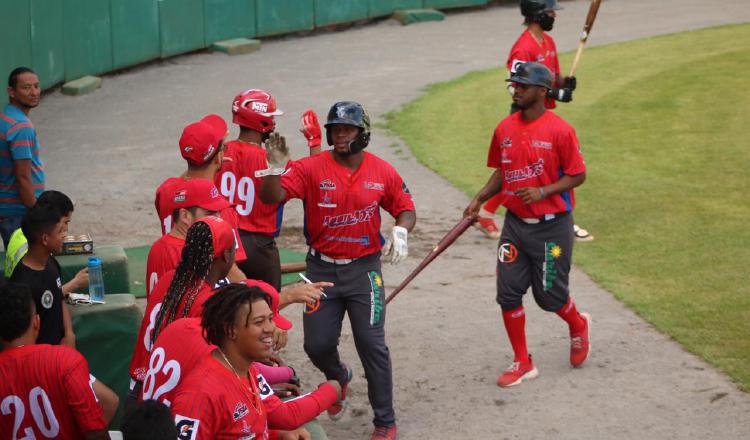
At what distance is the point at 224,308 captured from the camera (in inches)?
190

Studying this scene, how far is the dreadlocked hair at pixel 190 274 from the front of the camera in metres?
5.45

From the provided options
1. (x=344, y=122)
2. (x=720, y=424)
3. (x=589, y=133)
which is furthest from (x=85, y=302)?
(x=589, y=133)

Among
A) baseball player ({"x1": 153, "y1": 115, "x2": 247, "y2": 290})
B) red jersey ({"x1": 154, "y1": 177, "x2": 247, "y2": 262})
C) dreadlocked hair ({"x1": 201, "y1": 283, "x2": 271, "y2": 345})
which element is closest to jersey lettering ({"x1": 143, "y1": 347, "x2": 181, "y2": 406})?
dreadlocked hair ({"x1": 201, "y1": 283, "x2": 271, "y2": 345})

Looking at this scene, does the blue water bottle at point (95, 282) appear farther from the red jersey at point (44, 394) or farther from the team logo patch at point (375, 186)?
the red jersey at point (44, 394)

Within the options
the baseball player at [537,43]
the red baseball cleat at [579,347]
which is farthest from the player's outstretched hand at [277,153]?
the baseball player at [537,43]

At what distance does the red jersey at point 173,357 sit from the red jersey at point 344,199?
2.33 m

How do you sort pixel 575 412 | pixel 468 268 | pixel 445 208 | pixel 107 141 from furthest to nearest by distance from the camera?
pixel 107 141, pixel 445 208, pixel 468 268, pixel 575 412

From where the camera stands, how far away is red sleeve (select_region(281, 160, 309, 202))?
7.47 metres

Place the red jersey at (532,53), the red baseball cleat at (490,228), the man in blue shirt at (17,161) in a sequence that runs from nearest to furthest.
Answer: the man in blue shirt at (17,161) → the red jersey at (532,53) → the red baseball cleat at (490,228)

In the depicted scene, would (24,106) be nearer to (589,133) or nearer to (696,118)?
(589,133)

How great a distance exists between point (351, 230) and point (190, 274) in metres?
2.08

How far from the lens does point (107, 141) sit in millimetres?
15961

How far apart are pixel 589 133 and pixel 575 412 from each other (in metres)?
9.21

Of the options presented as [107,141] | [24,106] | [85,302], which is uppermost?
[24,106]
